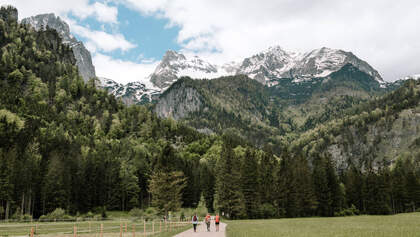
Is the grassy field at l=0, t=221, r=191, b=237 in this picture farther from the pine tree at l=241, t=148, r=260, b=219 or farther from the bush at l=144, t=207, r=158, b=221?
the pine tree at l=241, t=148, r=260, b=219

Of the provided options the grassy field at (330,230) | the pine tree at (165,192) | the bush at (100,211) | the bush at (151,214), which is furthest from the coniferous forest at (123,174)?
the grassy field at (330,230)

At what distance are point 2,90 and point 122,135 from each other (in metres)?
57.1

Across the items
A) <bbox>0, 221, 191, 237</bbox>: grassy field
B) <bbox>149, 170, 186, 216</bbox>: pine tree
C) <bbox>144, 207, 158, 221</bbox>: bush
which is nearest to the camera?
<bbox>0, 221, 191, 237</bbox>: grassy field

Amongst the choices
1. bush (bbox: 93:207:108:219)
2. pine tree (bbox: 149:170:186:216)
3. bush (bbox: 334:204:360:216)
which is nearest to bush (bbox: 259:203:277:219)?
bush (bbox: 334:204:360:216)

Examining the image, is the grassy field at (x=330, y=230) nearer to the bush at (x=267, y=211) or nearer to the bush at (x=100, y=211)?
the bush at (x=267, y=211)

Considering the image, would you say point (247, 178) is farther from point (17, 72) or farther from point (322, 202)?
point (17, 72)

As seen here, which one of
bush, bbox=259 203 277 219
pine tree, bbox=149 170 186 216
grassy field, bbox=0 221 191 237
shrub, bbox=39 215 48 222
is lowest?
bush, bbox=259 203 277 219

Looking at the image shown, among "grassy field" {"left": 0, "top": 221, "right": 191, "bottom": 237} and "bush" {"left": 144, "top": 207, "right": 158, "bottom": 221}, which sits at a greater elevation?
"grassy field" {"left": 0, "top": 221, "right": 191, "bottom": 237}

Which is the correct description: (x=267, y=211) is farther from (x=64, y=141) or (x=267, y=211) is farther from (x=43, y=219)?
(x=64, y=141)

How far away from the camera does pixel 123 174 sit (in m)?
109

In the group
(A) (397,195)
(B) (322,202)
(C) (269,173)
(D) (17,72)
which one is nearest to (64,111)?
(D) (17,72)

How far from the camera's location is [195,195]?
406ft

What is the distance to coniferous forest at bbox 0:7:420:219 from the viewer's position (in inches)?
3231

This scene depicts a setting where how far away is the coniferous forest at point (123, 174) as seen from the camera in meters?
82.1
